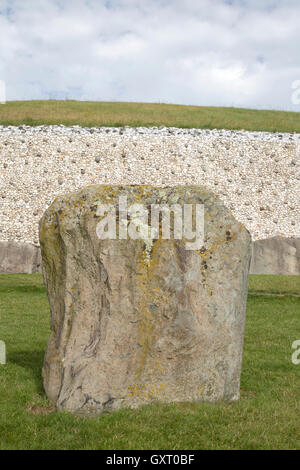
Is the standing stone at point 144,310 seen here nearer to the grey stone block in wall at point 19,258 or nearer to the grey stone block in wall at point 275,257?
the grey stone block in wall at point 19,258

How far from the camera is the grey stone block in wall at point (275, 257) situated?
21.8 meters

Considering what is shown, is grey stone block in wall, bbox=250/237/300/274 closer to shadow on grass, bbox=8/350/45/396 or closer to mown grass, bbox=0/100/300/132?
mown grass, bbox=0/100/300/132

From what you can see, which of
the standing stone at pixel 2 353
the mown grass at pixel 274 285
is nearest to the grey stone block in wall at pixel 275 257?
the mown grass at pixel 274 285

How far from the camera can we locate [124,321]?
229 inches

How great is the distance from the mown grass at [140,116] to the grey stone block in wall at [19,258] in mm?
13498

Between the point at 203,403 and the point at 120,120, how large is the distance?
30208 millimetres

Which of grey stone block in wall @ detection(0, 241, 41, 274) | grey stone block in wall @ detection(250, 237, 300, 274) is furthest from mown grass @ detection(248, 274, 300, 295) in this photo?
grey stone block in wall @ detection(0, 241, 41, 274)

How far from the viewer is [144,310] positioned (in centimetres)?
580

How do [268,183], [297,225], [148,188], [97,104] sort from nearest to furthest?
[148,188] < [297,225] < [268,183] < [97,104]

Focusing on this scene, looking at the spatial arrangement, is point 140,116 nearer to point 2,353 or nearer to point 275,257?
point 275,257

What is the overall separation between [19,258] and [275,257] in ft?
35.3

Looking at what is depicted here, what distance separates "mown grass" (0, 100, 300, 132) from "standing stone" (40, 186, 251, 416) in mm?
28021
